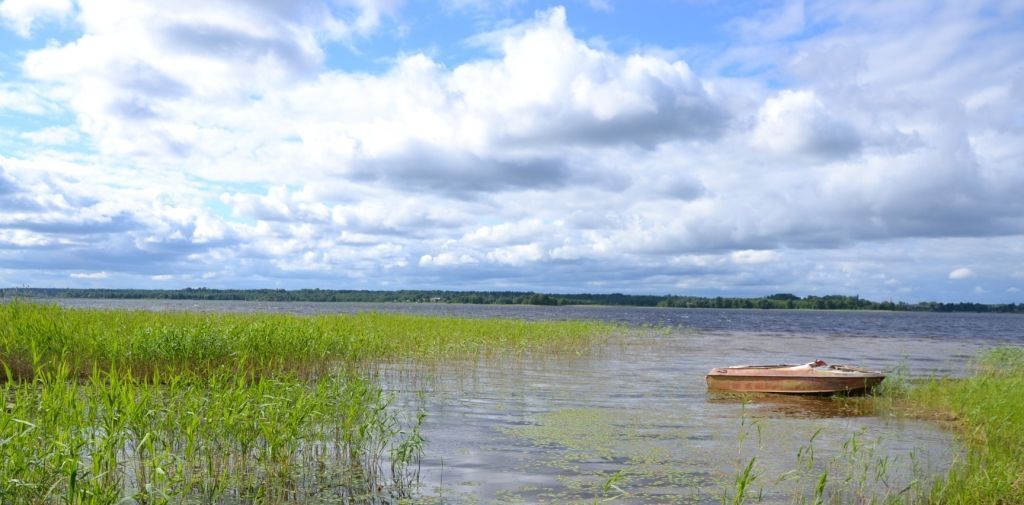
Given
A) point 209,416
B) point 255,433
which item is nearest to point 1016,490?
point 255,433

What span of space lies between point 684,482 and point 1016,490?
4189mm

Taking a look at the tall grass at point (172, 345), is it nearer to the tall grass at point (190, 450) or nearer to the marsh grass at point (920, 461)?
the tall grass at point (190, 450)

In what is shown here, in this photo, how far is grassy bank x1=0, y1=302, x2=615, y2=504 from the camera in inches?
280

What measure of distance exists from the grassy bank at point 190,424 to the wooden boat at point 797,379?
10.8m

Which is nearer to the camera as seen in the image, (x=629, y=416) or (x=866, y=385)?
(x=629, y=416)

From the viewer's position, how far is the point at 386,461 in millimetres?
10680

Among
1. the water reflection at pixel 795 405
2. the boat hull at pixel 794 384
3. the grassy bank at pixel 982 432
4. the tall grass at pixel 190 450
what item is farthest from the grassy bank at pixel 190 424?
the boat hull at pixel 794 384

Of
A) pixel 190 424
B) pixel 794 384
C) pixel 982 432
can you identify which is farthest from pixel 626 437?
pixel 794 384

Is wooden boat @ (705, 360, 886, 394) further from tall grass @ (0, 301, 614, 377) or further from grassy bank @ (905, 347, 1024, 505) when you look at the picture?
tall grass @ (0, 301, 614, 377)

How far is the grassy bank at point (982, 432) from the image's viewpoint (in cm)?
869

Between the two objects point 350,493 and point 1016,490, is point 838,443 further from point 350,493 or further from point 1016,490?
point 350,493

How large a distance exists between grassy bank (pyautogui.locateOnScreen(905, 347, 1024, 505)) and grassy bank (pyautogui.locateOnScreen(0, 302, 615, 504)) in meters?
7.28

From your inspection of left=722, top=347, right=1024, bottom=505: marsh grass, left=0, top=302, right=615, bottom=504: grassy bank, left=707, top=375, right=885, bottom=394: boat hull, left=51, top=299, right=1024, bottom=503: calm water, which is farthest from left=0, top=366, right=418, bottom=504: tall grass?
left=707, top=375, right=885, bottom=394: boat hull

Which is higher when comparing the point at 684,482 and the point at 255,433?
the point at 255,433
